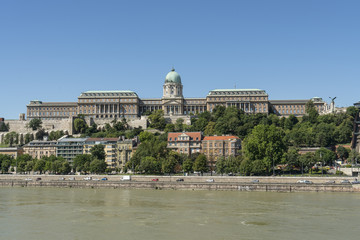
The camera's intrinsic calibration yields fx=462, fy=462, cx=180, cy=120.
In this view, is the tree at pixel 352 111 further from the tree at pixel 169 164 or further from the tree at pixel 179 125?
the tree at pixel 169 164

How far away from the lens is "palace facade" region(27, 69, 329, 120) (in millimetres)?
Answer: 150625

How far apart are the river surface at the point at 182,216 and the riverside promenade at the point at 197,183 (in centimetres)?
→ 330

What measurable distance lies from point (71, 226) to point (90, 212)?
6976mm

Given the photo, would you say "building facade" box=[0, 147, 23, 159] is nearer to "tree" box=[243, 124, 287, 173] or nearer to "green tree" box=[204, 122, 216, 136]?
"green tree" box=[204, 122, 216, 136]

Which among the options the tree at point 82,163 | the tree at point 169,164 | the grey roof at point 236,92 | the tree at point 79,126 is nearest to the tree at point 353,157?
the tree at point 169,164

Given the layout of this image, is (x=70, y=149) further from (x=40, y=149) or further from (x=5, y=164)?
(x=5, y=164)

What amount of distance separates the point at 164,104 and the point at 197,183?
87.4 metres

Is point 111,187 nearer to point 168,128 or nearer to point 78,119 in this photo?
point 168,128

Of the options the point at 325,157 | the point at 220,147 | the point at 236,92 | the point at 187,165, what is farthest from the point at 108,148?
the point at 236,92

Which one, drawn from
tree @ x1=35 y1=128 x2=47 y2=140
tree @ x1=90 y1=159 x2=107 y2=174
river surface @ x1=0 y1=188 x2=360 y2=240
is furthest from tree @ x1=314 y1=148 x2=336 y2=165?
tree @ x1=35 y1=128 x2=47 y2=140

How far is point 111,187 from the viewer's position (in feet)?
229

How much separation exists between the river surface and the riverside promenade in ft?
10.8

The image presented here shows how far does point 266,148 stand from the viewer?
75.1 m

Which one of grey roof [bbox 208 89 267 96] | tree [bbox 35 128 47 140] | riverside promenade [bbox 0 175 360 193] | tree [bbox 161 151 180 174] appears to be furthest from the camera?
grey roof [bbox 208 89 267 96]
